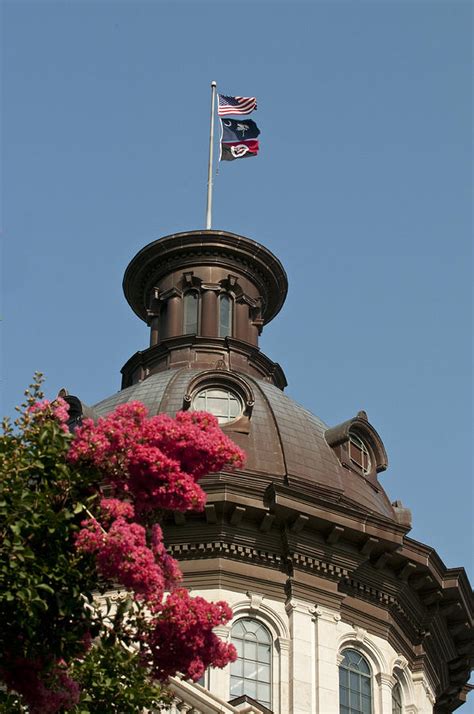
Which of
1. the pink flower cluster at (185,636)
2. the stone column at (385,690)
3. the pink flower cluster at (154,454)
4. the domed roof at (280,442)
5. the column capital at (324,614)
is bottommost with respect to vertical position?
the pink flower cluster at (185,636)

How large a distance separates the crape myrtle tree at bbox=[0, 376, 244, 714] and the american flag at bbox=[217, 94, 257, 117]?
96.2ft

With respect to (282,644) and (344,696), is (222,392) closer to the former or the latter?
(282,644)

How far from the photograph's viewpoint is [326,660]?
104 feet

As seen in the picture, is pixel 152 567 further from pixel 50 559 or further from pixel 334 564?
pixel 334 564

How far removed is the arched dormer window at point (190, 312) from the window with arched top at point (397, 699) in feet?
37.4

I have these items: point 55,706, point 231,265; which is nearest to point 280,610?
point 231,265

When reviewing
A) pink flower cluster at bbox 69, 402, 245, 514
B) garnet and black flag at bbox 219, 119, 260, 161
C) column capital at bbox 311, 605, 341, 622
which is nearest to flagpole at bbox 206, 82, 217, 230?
garnet and black flag at bbox 219, 119, 260, 161

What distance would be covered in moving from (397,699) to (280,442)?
6.09 meters

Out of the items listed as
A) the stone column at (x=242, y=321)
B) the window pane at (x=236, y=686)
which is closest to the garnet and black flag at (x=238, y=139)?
the stone column at (x=242, y=321)

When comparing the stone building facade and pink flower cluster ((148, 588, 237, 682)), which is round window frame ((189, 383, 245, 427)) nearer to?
the stone building facade

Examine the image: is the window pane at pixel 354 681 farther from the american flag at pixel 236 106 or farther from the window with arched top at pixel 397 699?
the american flag at pixel 236 106

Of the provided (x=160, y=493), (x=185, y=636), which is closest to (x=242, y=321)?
(x=160, y=493)

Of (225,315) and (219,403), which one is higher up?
(225,315)

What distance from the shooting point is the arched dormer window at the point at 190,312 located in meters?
41.1
